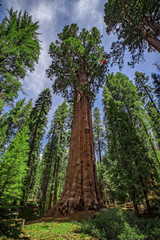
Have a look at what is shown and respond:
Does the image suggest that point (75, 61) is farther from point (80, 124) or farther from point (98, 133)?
point (98, 133)

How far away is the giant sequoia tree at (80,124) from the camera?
246 inches

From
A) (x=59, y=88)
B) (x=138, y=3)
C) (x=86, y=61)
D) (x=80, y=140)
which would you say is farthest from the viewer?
(x=59, y=88)

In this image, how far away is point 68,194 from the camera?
645 centimetres

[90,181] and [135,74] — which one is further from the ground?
[135,74]

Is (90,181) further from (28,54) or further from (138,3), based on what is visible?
(138,3)

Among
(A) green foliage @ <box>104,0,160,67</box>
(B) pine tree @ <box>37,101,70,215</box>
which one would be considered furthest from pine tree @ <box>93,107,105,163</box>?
(A) green foliage @ <box>104,0,160,67</box>

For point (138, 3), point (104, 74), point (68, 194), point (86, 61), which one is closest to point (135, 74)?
point (104, 74)

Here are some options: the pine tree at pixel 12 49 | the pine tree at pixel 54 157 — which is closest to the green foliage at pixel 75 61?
the pine tree at pixel 12 49

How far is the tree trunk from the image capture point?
237 inches

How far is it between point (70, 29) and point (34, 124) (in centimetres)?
1286

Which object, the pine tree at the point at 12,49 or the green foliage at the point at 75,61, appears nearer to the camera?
the pine tree at the point at 12,49

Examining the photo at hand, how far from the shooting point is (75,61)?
1209cm

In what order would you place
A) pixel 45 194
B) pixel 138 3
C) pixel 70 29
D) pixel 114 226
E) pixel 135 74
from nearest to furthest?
pixel 114 226 → pixel 138 3 → pixel 70 29 → pixel 45 194 → pixel 135 74

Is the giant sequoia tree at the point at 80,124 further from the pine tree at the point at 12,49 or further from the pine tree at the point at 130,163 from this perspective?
the pine tree at the point at 12,49
